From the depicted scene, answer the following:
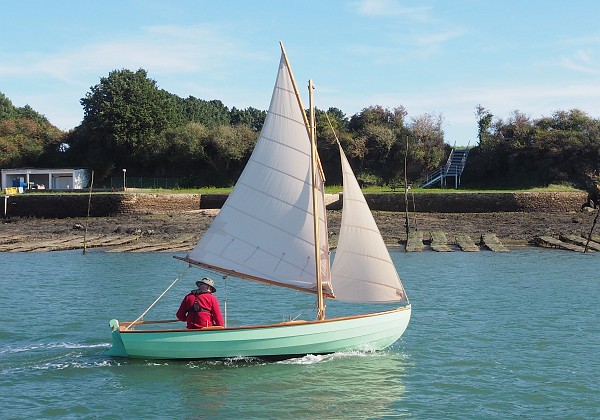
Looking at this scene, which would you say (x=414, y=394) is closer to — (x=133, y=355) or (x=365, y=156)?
(x=133, y=355)

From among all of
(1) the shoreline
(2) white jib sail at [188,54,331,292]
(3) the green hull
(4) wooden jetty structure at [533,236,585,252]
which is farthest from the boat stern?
(4) wooden jetty structure at [533,236,585,252]

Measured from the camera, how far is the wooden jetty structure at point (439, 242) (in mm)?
40269

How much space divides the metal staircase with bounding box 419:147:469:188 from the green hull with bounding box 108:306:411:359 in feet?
172

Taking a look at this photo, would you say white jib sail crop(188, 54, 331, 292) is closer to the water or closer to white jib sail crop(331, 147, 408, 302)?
white jib sail crop(331, 147, 408, 302)

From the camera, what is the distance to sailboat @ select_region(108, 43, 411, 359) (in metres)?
16.4

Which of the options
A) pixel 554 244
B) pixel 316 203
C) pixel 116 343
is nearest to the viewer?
pixel 316 203

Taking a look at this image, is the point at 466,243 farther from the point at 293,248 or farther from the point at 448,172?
the point at 448,172

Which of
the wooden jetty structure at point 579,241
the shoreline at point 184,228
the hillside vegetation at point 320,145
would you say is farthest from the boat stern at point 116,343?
the hillside vegetation at point 320,145

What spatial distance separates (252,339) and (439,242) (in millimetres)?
27707

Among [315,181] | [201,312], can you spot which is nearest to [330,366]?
[201,312]

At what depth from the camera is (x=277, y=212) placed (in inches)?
669

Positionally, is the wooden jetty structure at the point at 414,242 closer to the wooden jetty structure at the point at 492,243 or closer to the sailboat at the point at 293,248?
the wooden jetty structure at the point at 492,243

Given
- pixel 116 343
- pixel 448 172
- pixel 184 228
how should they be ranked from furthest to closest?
pixel 448 172, pixel 184 228, pixel 116 343

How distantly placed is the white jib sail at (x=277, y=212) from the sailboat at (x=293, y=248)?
2 cm
